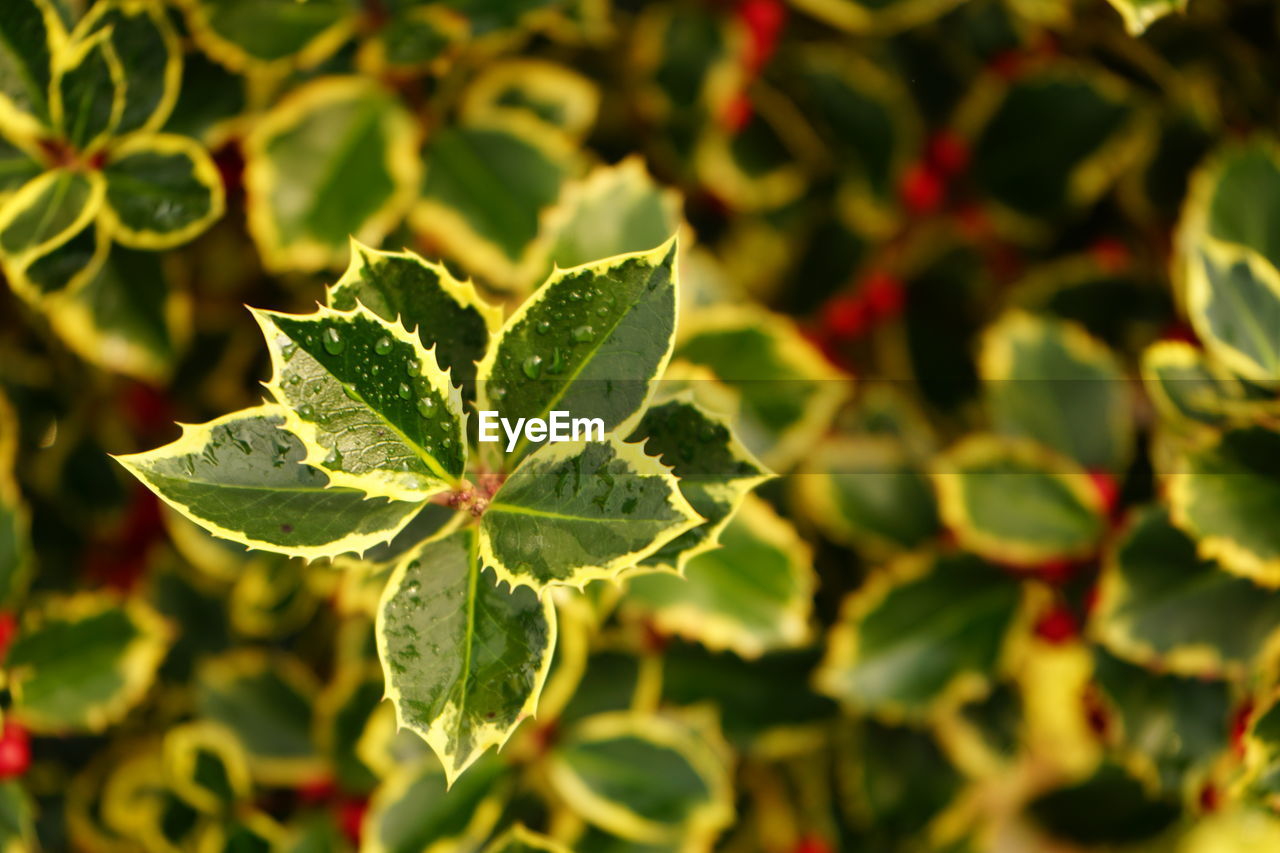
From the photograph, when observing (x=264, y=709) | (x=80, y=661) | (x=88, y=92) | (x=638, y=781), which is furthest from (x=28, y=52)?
(x=638, y=781)

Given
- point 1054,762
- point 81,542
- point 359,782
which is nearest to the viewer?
point 359,782

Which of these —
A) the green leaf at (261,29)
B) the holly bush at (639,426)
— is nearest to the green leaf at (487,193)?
the holly bush at (639,426)

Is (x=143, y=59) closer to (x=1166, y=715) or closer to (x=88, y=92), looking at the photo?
(x=88, y=92)

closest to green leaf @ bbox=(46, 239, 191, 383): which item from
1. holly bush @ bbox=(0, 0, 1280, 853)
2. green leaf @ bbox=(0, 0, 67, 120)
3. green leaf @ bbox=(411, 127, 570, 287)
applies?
holly bush @ bbox=(0, 0, 1280, 853)

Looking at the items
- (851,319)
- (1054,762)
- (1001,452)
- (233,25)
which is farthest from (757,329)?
(1054,762)

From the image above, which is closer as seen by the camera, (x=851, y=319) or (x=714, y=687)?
(x=714, y=687)

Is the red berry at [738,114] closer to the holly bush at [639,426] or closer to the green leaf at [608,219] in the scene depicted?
the holly bush at [639,426]

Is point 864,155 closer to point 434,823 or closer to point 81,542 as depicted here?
point 434,823
